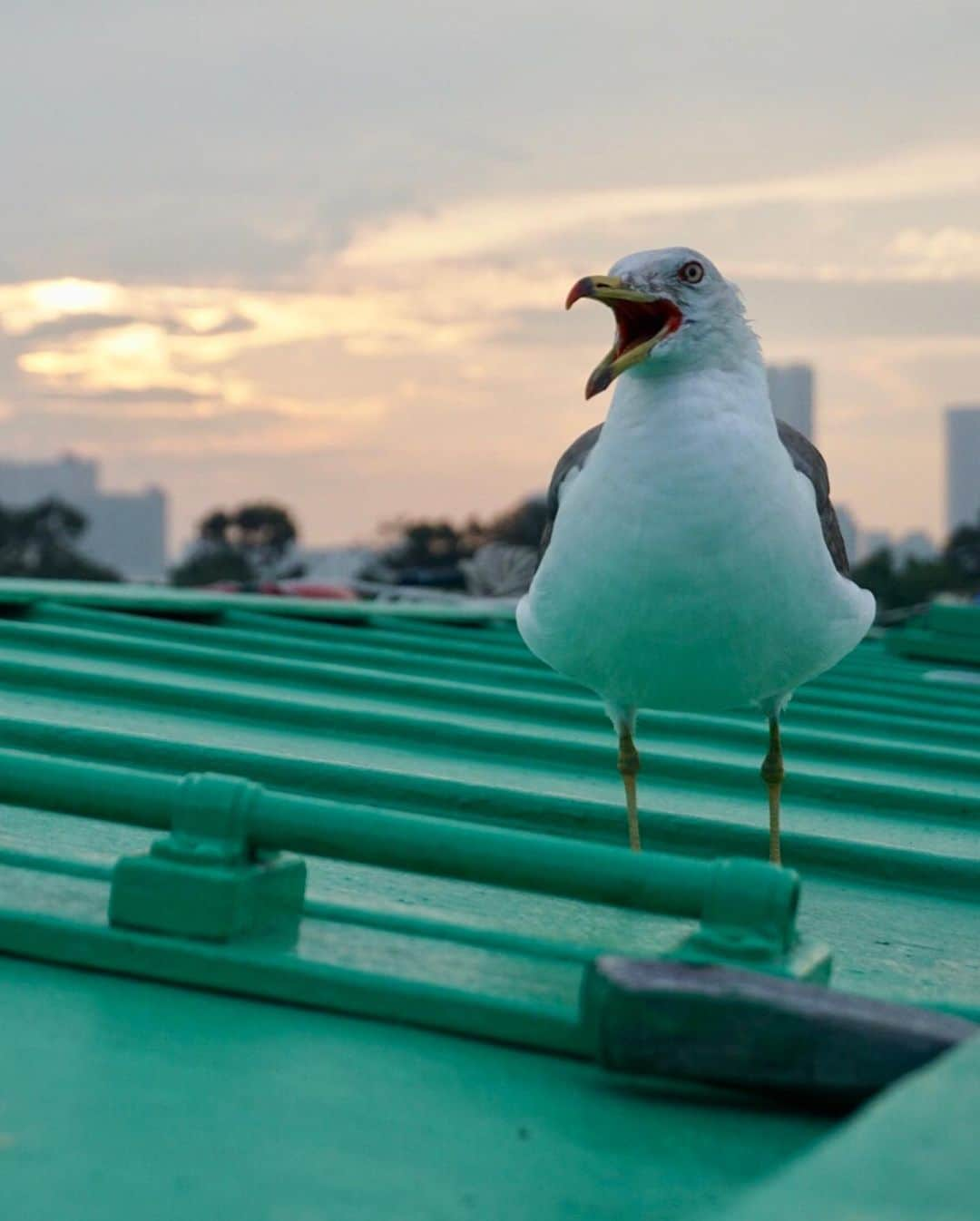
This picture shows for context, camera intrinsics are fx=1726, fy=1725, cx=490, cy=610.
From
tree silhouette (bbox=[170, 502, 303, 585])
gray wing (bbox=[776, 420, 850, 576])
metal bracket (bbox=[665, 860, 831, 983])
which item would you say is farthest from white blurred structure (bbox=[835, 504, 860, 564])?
tree silhouette (bbox=[170, 502, 303, 585])

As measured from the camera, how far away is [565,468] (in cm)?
424

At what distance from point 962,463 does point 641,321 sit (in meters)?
160

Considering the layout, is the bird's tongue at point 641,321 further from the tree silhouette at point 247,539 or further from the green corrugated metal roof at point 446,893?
the tree silhouette at point 247,539

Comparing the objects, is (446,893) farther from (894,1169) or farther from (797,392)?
(797,392)

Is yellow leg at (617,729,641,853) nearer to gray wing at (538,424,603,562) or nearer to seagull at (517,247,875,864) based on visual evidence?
seagull at (517,247,875,864)

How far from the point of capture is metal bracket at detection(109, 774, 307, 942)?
2.45 m

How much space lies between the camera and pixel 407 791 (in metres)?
4.09

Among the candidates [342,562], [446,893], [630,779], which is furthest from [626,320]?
[342,562]

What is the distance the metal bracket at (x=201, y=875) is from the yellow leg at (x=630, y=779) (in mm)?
1685

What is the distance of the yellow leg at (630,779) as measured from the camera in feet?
13.4

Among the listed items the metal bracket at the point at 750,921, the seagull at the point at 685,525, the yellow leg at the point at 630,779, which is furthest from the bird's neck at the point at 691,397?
the metal bracket at the point at 750,921

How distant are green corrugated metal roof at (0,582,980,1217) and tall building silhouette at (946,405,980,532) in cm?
14343

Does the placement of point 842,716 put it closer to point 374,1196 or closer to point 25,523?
point 374,1196

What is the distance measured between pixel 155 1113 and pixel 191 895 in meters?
0.47
